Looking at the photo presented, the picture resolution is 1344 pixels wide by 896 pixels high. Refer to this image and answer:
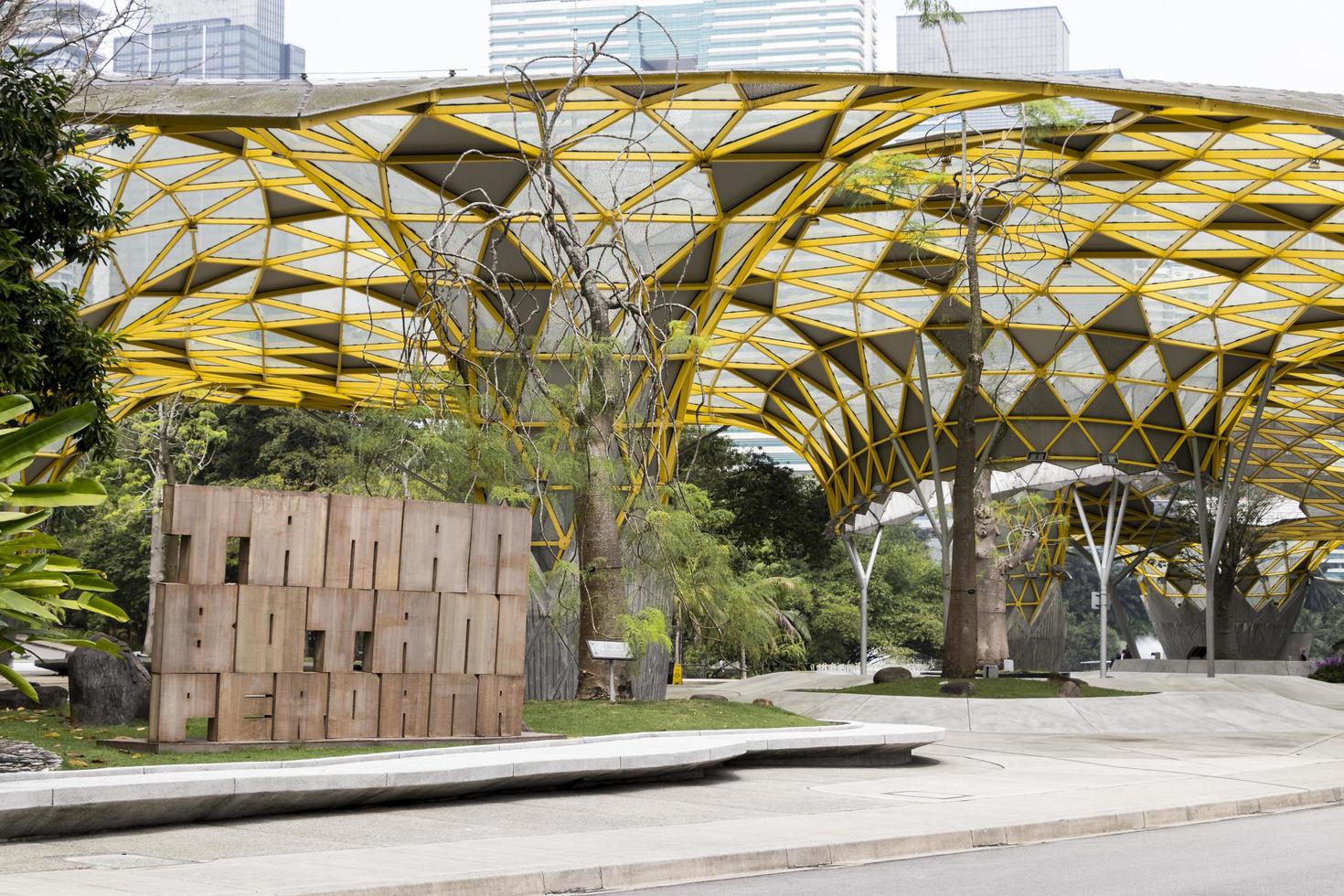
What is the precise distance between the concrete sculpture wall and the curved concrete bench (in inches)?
43.3

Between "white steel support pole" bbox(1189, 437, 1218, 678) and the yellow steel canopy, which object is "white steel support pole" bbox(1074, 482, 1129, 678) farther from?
"white steel support pole" bbox(1189, 437, 1218, 678)

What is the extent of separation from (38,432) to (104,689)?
6.05 metres

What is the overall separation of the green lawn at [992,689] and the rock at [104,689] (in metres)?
17.3

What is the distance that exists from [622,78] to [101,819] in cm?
1711

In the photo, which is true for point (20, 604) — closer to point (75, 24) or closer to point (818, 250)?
point (75, 24)

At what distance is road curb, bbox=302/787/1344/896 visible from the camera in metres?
9.13

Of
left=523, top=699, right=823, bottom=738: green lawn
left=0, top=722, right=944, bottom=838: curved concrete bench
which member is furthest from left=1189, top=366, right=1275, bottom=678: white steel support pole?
left=0, top=722, right=944, bottom=838: curved concrete bench

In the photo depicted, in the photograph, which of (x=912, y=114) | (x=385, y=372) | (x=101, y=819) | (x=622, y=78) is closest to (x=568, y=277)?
(x=622, y=78)

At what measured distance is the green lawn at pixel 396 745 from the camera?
14.2 metres

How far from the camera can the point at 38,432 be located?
1273 centimetres

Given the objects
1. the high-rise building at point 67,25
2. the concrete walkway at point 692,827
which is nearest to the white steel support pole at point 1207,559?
the concrete walkway at point 692,827

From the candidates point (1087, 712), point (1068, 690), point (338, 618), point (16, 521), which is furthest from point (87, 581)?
point (1068, 690)

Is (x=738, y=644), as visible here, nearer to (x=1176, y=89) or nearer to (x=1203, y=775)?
(x=1203, y=775)

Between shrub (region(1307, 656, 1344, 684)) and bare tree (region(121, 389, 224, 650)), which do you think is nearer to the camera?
bare tree (region(121, 389, 224, 650))
